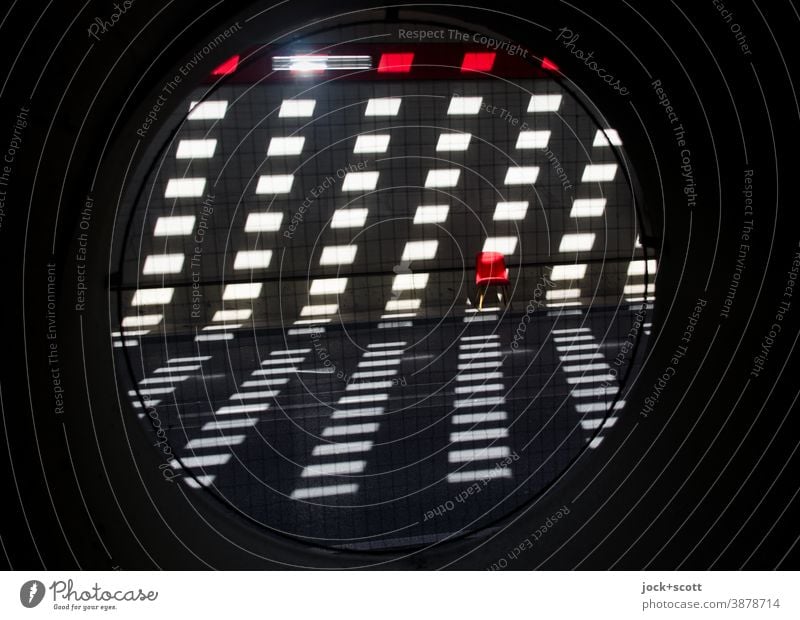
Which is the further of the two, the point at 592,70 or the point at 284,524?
the point at 284,524

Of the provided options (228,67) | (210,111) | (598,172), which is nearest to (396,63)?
(228,67)

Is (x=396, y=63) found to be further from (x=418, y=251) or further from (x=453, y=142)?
(x=453, y=142)

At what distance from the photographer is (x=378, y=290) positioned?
3.13ft

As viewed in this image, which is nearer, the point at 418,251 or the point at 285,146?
the point at 418,251

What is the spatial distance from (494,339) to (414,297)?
170 mm

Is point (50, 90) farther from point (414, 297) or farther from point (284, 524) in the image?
point (414, 297)

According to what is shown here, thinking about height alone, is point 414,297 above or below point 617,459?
above

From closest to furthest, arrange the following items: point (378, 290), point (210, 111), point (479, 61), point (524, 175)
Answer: point (479, 61) < point (378, 290) < point (210, 111) < point (524, 175)

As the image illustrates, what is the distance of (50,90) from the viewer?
1.58 feet

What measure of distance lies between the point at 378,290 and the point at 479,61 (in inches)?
12.8

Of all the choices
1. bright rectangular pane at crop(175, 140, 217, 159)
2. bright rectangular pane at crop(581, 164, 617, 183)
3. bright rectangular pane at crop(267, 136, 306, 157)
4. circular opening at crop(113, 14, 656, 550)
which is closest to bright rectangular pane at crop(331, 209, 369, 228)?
circular opening at crop(113, 14, 656, 550)

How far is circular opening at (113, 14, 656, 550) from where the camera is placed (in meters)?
0.85

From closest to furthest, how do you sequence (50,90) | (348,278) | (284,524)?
(50,90) → (284,524) → (348,278)
